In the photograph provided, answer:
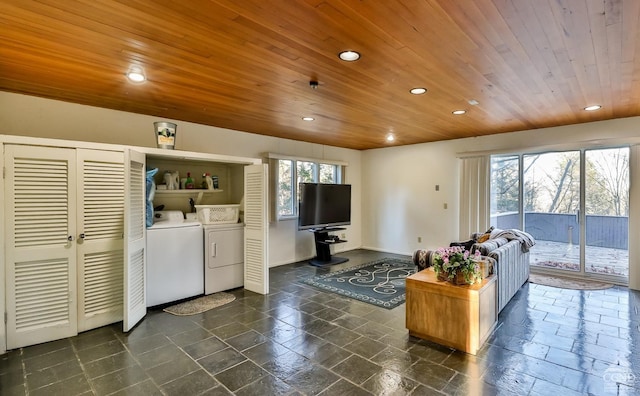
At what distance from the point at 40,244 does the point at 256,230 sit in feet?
7.21

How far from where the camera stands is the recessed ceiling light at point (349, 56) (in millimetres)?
2312

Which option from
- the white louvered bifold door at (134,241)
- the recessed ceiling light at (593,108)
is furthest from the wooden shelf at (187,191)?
the recessed ceiling light at (593,108)

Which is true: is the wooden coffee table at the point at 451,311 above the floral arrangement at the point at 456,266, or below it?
below

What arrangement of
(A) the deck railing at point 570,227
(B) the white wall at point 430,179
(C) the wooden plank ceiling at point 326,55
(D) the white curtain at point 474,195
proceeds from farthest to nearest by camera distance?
(D) the white curtain at point 474,195 < (A) the deck railing at point 570,227 < (B) the white wall at point 430,179 < (C) the wooden plank ceiling at point 326,55

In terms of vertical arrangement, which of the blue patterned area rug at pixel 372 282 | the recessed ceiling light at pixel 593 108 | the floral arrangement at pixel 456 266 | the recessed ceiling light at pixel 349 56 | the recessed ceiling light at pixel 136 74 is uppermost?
the recessed ceiling light at pixel 593 108

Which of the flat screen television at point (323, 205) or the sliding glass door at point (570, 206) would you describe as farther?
the flat screen television at point (323, 205)

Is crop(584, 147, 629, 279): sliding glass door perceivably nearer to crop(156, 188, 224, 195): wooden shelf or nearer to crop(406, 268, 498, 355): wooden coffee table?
crop(406, 268, 498, 355): wooden coffee table

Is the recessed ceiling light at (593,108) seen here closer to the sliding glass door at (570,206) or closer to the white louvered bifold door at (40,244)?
the sliding glass door at (570,206)

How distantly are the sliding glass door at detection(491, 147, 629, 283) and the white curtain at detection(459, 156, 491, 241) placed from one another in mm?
178

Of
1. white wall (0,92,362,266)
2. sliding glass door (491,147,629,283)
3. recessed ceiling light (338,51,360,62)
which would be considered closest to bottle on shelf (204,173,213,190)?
white wall (0,92,362,266)

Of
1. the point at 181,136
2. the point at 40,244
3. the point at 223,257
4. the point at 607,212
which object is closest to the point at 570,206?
the point at 607,212

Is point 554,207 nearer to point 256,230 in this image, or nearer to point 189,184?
point 256,230

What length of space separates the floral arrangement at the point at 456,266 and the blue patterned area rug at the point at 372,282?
109cm

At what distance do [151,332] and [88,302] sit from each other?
Answer: 687mm
